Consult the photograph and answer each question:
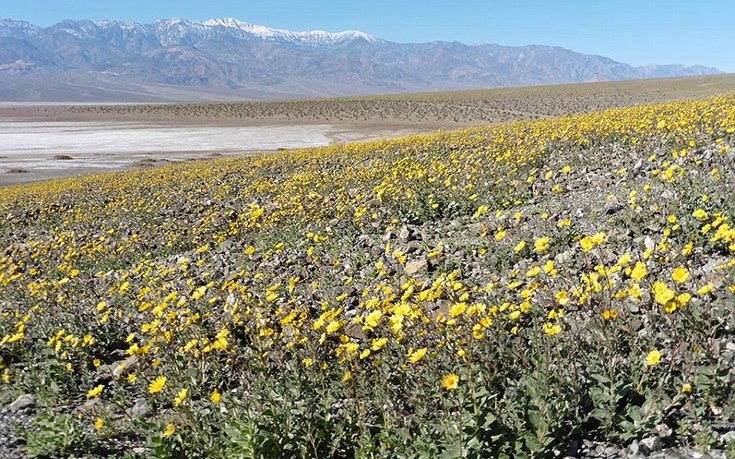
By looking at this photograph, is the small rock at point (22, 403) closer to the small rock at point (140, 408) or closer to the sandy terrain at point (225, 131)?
the small rock at point (140, 408)

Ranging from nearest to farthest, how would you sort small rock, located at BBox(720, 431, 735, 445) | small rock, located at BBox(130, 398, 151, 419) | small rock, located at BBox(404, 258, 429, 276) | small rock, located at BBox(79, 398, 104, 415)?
small rock, located at BBox(720, 431, 735, 445)
small rock, located at BBox(130, 398, 151, 419)
small rock, located at BBox(79, 398, 104, 415)
small rock, located at BBox(404, 258, 429, 276)

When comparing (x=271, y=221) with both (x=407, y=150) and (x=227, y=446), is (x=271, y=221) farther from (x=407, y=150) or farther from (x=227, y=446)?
(x=407, y=150)

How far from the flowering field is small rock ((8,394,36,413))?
0.08 feet

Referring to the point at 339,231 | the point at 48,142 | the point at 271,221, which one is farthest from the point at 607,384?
the point at 48,142

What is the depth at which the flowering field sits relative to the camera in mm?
3369

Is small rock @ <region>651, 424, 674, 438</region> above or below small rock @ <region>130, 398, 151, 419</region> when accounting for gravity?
above

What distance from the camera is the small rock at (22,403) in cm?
530

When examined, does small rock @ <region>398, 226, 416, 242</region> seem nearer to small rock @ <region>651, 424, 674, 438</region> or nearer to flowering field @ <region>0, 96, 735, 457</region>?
flowering field @ <region>0, 96, 735, 457</region>

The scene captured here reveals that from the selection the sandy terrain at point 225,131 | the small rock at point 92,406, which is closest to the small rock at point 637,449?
the small rock at point 92,406

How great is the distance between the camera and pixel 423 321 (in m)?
4.18

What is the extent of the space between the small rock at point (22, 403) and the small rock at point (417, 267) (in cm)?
416

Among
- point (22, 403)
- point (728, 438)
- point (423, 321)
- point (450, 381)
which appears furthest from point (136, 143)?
point (728, 438)

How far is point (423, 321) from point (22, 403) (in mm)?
4161

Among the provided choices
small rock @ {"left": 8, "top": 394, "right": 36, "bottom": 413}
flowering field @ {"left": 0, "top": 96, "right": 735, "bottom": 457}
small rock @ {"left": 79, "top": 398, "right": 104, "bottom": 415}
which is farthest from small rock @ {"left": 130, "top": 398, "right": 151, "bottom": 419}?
small rock @ {"left": 8, "top": 394, "right": 36, "bottom": 413}
